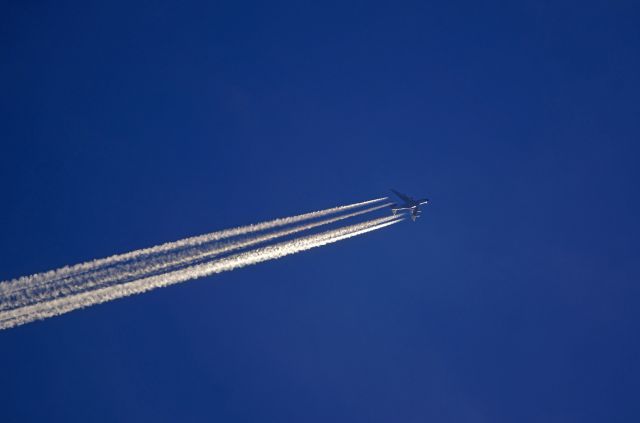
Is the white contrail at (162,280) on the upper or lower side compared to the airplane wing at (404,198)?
lower

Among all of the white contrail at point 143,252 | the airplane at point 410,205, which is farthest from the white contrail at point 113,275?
the airplane at point 410,205

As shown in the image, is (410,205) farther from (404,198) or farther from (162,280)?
(162,280)

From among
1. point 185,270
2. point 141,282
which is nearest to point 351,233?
point 185,270

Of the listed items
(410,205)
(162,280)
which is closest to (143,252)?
(162,280)

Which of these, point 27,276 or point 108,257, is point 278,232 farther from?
point 27,276

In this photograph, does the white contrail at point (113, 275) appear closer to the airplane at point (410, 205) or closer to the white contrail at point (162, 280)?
the white contrail at point (162, 280)

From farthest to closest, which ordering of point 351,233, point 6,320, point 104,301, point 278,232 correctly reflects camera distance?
point 351,233 < point 278,232 < point 104,301 < point 6,320

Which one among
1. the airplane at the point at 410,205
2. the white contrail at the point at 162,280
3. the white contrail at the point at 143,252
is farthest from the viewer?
the airplane at the point at 410,205
